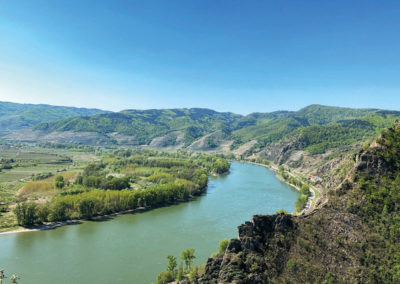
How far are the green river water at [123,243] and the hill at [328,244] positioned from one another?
1424cm

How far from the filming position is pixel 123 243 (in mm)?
47031

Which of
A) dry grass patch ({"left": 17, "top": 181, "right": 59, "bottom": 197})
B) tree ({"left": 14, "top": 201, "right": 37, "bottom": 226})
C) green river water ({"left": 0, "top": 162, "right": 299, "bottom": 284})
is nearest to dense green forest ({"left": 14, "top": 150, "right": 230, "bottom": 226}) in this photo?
tree ({"left": 14, "top": 201, "right": 37, "bottom": 226})

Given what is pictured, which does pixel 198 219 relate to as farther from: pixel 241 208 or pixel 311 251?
pixel 311 251

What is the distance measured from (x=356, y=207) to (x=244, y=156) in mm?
162827

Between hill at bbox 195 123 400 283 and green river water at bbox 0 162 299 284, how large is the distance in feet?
46.7

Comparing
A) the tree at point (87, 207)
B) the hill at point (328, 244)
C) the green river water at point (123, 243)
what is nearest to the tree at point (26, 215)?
the green river water at point (123, 243)

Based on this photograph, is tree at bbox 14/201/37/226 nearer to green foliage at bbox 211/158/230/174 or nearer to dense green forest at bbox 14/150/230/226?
dense green forest at bbox 14/150/230/226

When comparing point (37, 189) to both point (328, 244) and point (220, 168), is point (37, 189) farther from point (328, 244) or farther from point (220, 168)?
point (328, 244)

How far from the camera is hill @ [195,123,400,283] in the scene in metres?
26.8

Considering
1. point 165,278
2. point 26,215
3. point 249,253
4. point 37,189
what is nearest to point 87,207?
point 26,215

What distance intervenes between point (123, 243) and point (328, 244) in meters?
34.5

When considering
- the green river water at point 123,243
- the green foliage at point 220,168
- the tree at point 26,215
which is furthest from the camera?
the green foliage at point 220,168

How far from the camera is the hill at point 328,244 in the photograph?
88.0ft

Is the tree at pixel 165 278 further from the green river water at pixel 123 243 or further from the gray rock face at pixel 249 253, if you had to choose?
the gray rock face at pixel 249 253
